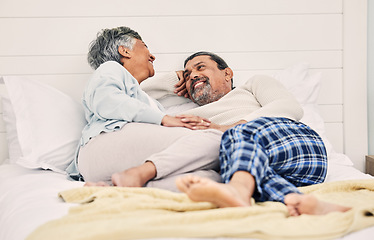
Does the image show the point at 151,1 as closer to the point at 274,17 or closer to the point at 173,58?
the point at 173,58

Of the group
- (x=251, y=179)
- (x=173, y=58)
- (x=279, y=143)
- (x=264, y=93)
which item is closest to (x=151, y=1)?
(x=173, y=58)

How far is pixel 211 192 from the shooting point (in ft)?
3.31

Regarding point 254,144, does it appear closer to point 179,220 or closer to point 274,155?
point 274,155

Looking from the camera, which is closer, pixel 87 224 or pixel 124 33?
pixel 87 224

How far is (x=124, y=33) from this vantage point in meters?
2.11

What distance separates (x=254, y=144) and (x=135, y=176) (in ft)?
1.18

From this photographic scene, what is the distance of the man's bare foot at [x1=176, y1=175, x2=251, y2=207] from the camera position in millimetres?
1004

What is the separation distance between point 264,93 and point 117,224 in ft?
4.06

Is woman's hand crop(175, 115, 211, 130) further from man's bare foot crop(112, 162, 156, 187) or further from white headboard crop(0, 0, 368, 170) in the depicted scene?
white headboard crop(0, 0, 368, 170)

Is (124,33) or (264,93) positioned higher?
(124,33)

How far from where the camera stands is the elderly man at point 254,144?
3.52 ft

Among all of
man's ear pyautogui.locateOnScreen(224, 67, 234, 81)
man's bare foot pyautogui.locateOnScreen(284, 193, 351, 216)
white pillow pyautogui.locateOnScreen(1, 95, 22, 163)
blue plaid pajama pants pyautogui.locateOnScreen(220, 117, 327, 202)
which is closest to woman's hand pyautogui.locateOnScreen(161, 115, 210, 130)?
blue plaid pajama pants pyautogui.locateOnScreen(220, 117, 327, 202)

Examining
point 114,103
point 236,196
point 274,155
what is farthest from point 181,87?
point 236,196

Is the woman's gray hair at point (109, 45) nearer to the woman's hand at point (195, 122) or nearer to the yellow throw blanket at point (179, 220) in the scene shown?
the woman's hand at point (195, 122)
